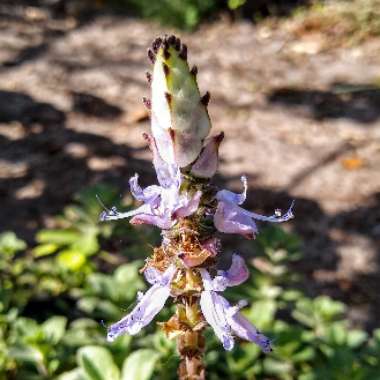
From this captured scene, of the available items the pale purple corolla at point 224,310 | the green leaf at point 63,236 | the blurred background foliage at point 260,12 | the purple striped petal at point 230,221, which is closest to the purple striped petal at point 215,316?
the pale purple corolla at point 224,310

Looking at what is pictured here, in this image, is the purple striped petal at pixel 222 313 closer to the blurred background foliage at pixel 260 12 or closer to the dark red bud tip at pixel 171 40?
the dark red bud tip at pixel 171 40

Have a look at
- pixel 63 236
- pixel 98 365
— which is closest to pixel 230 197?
pixel 98 365

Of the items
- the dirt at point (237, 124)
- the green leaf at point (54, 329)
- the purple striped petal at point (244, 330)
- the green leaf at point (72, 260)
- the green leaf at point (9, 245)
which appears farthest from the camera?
the dirt at point (237, 124)

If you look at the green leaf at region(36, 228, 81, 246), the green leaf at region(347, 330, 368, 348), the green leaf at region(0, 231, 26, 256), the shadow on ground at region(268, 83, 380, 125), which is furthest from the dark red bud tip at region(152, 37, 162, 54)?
the shadow on ground at region(268, 83, 380, 125)

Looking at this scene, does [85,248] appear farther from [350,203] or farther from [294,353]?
[350,203]

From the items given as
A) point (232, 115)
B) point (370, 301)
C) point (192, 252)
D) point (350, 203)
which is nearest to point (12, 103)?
point (232, 115)
